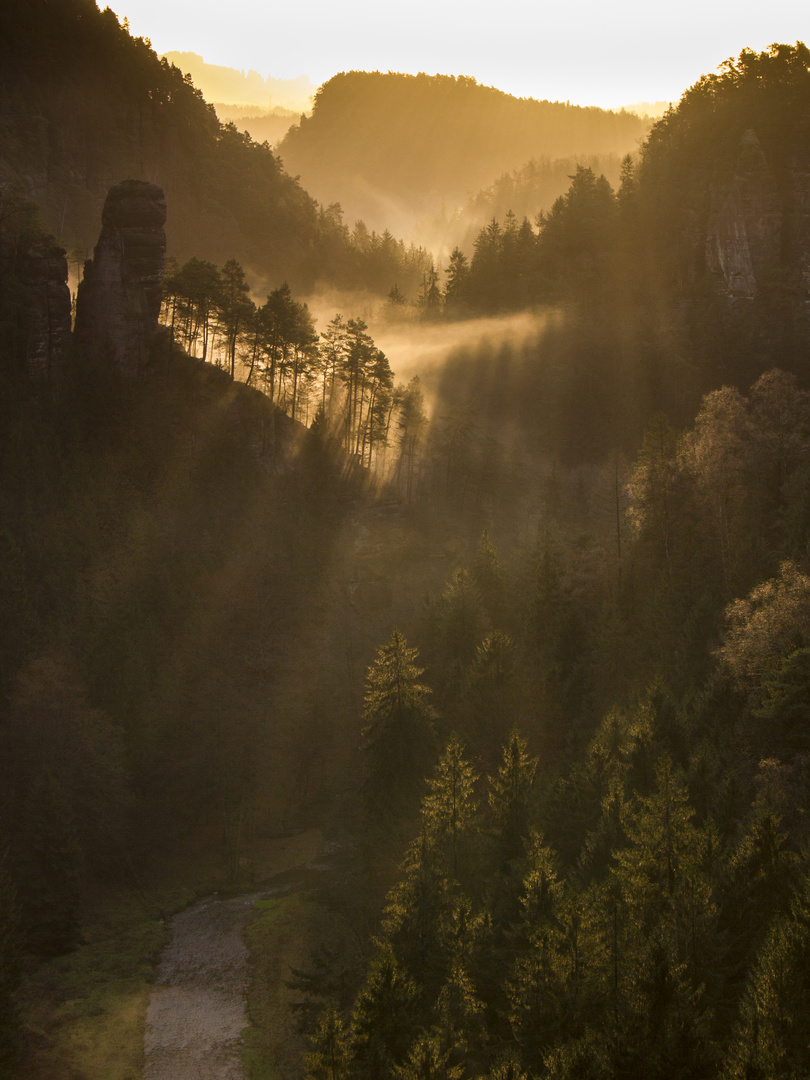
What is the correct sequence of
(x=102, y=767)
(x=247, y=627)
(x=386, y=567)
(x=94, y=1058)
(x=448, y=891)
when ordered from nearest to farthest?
(x=448, y=891) → (x=94, y=1058) → (x=102, y=767) → (x=247, y=627) → (x=386, y=567)

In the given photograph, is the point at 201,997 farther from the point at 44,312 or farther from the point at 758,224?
the point at 758,224

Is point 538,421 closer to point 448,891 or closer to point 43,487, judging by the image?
point 43,487

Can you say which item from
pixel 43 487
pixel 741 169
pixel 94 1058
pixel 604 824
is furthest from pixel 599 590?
pixel 741 169

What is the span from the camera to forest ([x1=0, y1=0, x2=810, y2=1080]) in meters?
26.9

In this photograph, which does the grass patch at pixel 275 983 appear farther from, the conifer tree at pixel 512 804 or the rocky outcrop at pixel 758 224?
the rocky outcrop at pixel 758 224

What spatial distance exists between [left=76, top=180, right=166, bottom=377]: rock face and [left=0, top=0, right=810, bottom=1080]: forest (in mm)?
672

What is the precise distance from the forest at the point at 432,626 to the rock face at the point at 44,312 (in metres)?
0.36

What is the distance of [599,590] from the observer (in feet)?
187

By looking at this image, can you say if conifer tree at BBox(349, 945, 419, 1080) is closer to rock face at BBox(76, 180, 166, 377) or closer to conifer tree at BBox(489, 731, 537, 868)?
conifer tree at BBox(489, 731, 537, 868)

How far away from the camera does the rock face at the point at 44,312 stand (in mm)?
86750

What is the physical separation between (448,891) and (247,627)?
4500 centimetres

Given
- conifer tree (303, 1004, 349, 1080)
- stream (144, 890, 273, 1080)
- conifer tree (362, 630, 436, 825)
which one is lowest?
stream (144, 890, 273, 1080)

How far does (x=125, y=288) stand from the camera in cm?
8938

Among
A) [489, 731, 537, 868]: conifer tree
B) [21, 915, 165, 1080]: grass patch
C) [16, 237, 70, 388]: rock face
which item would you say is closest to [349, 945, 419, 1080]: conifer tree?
[489, 731, 537, 868]: conifer tree
